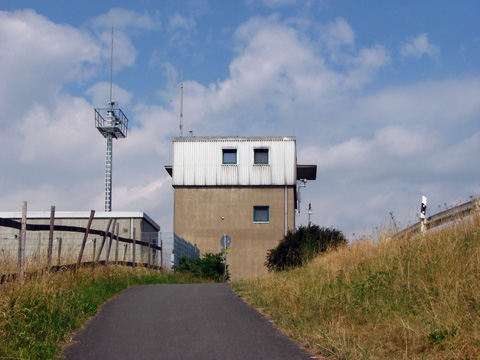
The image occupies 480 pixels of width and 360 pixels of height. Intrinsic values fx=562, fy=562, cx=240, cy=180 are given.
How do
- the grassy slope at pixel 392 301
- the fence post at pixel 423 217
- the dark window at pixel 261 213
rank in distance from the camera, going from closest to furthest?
the grassy slope at pixel 392 301 < the fence post at pixel 423 217 < the dark window at pixel 261 213

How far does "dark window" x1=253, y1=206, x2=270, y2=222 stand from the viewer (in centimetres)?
3655

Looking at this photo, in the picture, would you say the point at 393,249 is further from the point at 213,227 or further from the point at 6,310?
the point at 213,227

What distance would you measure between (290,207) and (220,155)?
18.9 ft

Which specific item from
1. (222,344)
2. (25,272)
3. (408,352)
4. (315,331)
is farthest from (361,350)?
(25,272)

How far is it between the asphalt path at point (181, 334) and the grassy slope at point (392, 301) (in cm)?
43

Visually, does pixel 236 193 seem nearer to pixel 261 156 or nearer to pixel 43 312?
pixel 261 156

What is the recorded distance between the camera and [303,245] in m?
18.3

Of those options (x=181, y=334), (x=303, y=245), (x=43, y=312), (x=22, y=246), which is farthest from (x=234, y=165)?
(x=43, y=312)

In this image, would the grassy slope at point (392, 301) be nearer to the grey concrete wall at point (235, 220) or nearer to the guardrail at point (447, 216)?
the guardrail at point (447, 216)

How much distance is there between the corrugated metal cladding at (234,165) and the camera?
3678cm

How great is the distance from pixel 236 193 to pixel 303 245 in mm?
18529

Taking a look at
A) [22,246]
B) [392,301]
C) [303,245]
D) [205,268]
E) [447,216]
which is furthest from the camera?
[205,268]

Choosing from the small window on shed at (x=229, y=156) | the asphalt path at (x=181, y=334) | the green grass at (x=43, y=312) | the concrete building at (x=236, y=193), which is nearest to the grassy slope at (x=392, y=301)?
the asphalt path at (x=181, y=334)

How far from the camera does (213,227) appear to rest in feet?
119
